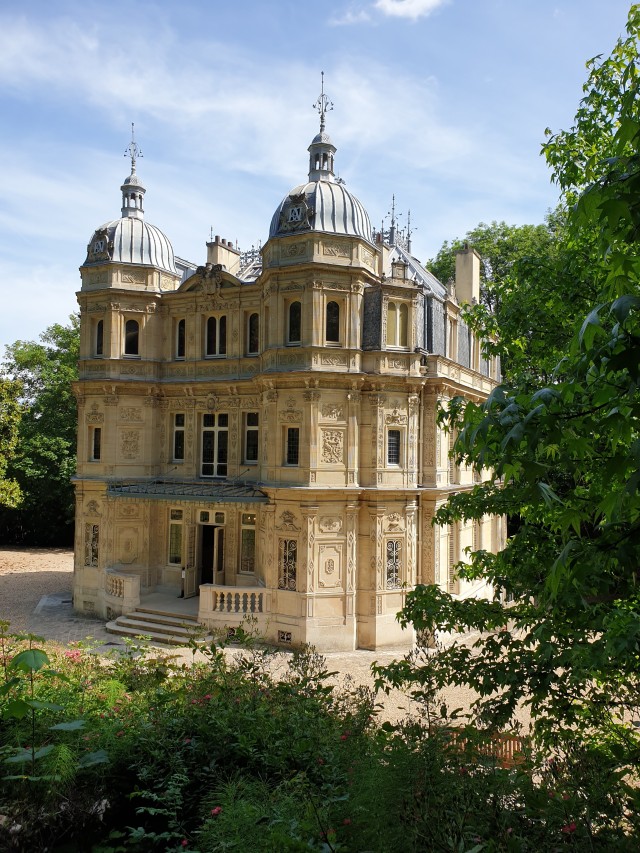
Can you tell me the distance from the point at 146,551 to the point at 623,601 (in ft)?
59.4

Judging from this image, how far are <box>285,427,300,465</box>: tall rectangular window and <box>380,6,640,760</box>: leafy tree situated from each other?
33.1 ft

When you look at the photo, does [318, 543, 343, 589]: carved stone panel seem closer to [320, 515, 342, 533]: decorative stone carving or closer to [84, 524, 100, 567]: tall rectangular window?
[320, 515, 342, 533]: decorative stone carving

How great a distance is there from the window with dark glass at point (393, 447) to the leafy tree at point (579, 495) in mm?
10194

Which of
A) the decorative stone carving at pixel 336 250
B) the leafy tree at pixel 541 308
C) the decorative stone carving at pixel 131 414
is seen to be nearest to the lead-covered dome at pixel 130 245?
the decorative stone carving at pixel 131 414

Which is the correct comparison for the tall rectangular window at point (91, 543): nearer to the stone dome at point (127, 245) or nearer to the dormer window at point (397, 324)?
the stone dome at point (127, 245)

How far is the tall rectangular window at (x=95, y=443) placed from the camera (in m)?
22.6

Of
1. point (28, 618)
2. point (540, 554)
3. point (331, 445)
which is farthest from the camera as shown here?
point (28, 618)

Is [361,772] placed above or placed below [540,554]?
below

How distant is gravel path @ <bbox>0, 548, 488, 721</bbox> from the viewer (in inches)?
583

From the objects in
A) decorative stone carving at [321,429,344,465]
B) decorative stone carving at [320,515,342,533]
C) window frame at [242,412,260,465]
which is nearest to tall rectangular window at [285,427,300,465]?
decorative stone carving at [321,429,344,465]

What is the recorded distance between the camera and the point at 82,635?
63.6 feet

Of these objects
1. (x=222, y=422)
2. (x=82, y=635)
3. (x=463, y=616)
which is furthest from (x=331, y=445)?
(x=463, y=616)

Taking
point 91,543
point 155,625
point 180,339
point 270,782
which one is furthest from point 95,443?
point 270,782

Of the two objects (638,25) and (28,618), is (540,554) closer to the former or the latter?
(638,25)
